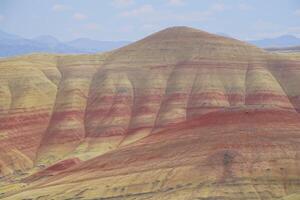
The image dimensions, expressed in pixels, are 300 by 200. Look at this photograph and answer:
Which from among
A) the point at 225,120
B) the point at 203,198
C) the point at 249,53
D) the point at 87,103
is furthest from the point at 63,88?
the point at 203,198

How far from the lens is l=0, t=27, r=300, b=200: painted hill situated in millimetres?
100062

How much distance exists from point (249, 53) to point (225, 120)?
277ft

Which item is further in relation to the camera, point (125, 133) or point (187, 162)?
point (125, 133)

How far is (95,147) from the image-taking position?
511 feet

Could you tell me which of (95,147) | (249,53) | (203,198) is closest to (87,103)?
(95,147)

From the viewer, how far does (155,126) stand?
16525cm

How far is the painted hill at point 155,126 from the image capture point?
328 ft

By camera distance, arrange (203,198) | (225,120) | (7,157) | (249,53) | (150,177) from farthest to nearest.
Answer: (249,53) < (7,157) < (225,120) < (150,177) < (203,198)

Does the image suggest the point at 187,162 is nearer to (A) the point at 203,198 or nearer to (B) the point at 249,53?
(A) the point at 203,198

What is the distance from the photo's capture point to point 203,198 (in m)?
92.7

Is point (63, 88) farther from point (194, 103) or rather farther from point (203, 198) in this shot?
point (203, 198)

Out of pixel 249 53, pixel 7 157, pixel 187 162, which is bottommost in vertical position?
pixel 7 157

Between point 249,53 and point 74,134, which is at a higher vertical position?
point 249,53

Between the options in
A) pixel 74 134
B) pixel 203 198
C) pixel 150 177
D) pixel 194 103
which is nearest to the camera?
pixel 203 198
